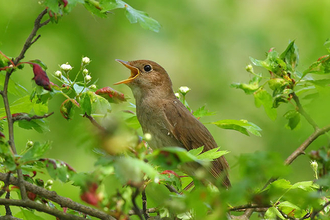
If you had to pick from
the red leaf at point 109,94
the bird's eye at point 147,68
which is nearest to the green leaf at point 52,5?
the red leaf at point 109,94

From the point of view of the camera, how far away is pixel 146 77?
180 inches

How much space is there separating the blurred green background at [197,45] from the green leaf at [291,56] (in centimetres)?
296

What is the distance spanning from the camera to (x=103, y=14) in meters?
2.61

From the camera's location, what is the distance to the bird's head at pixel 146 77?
4527 mm

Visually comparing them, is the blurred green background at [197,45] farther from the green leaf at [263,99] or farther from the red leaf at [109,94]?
the red leaf at [109,94]

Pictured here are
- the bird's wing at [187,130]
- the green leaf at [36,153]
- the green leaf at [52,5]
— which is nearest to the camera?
the green leaf at [36,153]

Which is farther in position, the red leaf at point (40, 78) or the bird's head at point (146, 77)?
the bird's head at point (146, 77)

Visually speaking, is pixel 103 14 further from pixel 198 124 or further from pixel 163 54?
pixel 163 54

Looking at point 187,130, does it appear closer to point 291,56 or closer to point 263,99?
point 263,99

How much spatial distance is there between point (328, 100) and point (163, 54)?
20.9 ft

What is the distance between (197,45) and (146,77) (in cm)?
336

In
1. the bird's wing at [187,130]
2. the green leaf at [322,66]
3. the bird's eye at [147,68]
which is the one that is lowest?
the bird's wing at [187,130]

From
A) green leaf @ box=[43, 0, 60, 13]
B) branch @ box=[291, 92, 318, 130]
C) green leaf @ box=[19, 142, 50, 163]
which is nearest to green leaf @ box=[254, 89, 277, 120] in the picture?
branch @ box=[291, 92, 318, 130]

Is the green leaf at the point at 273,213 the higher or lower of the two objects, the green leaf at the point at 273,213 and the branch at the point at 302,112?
the lower
